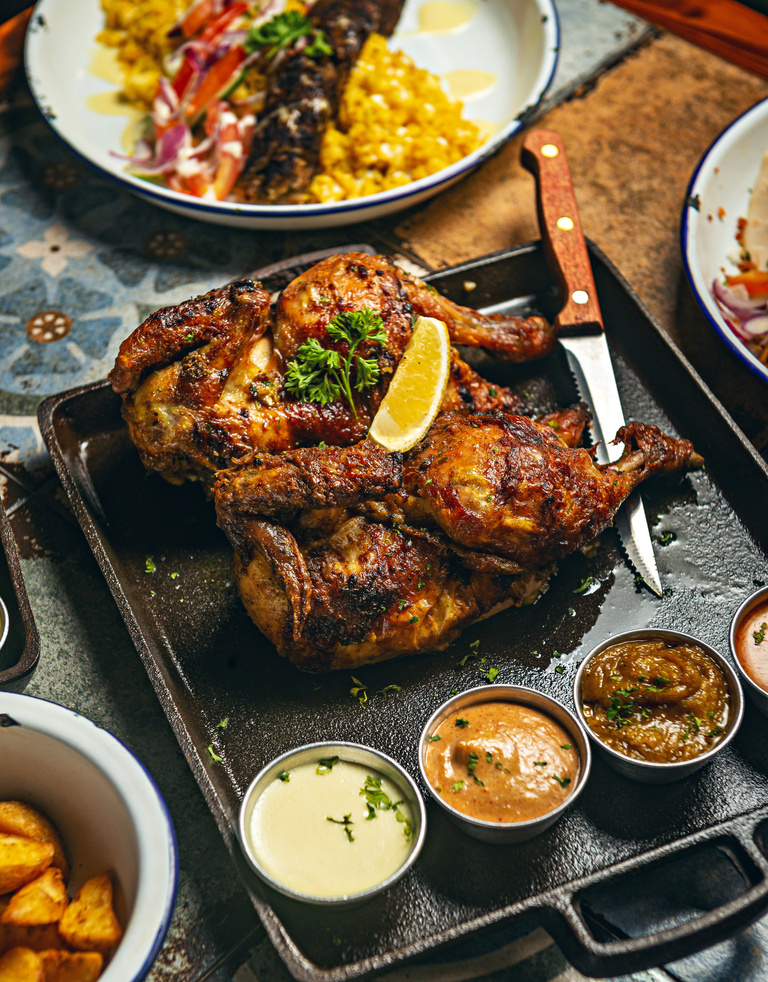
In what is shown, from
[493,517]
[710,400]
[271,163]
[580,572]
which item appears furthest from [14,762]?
[271,163]

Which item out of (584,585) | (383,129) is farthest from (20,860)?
(383,129)

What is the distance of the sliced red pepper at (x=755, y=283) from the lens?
383 cm

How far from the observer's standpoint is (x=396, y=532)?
113 inches

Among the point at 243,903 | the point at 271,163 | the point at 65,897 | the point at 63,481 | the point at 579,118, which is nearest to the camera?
the point at 65,897

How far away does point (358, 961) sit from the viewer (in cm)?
243

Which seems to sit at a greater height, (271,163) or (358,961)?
(271,163)

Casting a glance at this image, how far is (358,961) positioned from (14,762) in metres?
1.19

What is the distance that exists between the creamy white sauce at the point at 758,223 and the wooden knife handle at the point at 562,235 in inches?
39.9

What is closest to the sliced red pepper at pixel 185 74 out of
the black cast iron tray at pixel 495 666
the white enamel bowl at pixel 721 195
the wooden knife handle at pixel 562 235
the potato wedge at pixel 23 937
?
the black cast iron tray at pixel 495 666

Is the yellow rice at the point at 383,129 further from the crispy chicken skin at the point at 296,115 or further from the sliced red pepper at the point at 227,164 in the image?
the sliced red pepper at the point at 227,164

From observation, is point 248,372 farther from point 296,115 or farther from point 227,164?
point 296,115

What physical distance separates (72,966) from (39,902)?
19 cm

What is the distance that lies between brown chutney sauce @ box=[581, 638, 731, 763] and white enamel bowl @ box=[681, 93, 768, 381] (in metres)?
1.83

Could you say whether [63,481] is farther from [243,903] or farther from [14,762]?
[243,903]
